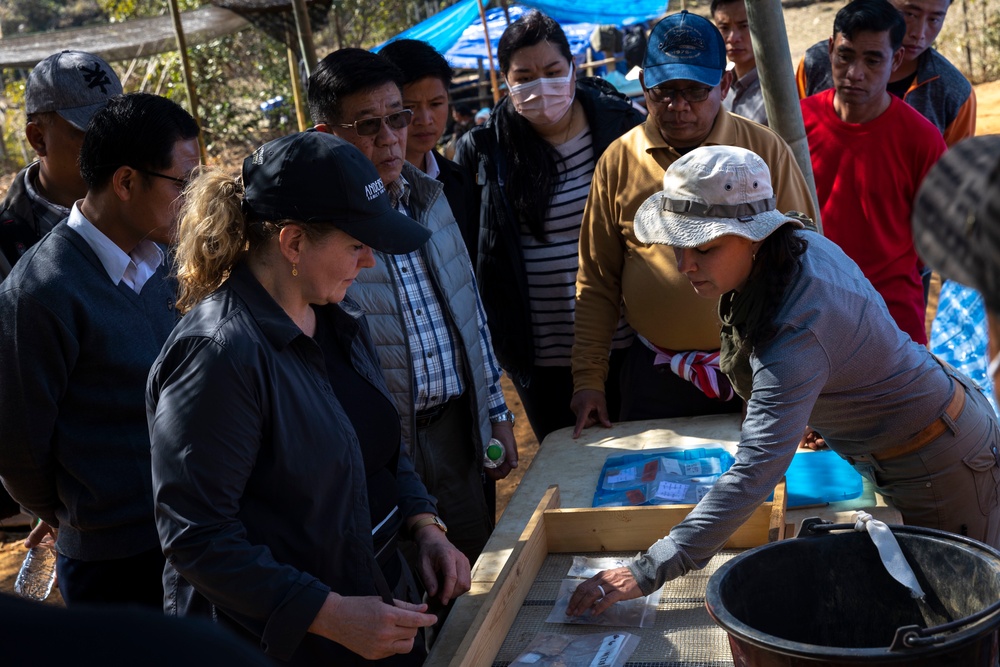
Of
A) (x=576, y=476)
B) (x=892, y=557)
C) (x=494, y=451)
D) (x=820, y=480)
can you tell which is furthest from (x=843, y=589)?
(x=494, y=451)

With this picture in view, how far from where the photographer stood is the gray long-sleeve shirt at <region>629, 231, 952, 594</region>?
→ 70.3 inches

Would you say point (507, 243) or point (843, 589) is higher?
point (507, 243)

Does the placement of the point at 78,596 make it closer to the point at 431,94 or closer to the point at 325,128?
the point at 325,128

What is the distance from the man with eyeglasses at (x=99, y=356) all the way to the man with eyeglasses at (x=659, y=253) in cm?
124

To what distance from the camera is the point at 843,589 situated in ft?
5.63

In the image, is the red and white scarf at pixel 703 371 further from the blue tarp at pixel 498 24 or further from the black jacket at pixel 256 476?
the blue tarp at pixel 498 24

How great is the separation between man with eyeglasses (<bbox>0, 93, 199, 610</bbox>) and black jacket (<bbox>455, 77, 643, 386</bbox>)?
1233 millimetres

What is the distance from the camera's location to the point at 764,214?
1.88 metres

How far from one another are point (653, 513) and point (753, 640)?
0.76 metres

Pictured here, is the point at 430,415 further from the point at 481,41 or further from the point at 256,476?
the point at 481,41

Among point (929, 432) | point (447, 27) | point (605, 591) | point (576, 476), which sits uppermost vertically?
point (447, 27)

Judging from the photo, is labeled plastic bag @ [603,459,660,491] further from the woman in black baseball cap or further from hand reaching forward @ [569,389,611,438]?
the woman in black baseball cap

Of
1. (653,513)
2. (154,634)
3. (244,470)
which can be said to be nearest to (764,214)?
(653,513)

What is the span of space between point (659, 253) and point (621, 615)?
1.17m
